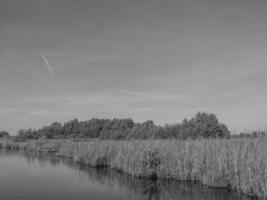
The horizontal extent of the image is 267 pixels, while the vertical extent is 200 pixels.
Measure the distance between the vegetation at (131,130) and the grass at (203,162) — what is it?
150 inches

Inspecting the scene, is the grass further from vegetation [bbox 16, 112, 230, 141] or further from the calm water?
vegetation [bbox 16, 112, 230, 141]

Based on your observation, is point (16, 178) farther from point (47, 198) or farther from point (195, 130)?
point (195, 130)

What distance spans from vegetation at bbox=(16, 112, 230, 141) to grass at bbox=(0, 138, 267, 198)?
150 inches

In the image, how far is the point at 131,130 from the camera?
4816 cm

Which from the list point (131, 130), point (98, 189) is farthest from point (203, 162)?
point (131, 130)

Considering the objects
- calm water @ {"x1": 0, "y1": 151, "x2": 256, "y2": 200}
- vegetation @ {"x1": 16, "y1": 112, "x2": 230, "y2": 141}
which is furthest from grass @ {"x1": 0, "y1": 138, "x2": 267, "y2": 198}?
vegetation @ {"x1": 16, "y1": 112, "x2": 230, "y2": 141}

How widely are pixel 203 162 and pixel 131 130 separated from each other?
3771 centimetres

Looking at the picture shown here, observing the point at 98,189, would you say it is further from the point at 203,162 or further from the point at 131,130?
the point at 131,130

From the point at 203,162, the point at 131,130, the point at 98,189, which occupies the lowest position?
the point at 98,189

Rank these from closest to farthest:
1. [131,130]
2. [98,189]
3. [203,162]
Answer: [98,189]
[203,162]
[131,130]

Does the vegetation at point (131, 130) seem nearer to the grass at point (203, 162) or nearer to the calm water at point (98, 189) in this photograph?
the grass at point (203, 162)

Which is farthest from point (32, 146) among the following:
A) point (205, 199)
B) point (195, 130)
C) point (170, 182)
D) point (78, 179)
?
point (205, 199)

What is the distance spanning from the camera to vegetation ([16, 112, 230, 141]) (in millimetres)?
35781

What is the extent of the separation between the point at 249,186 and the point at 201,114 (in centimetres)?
3065
